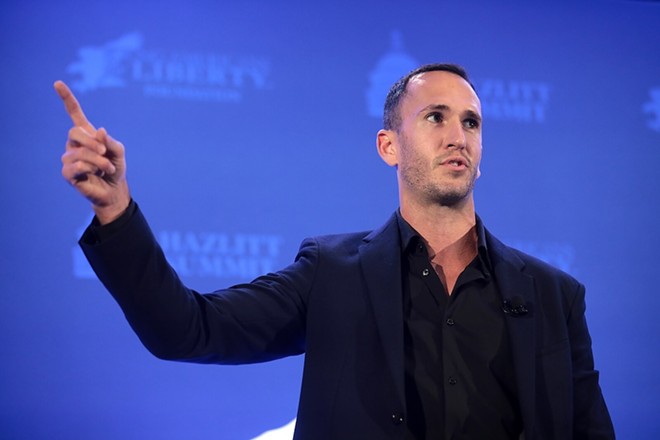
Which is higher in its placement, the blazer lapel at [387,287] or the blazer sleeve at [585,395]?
the blazer lapel at [387,287]

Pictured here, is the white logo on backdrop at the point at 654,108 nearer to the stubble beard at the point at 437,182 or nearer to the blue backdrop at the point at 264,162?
the blue backdrop at the point at 264,162

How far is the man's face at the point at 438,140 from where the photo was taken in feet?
6.67

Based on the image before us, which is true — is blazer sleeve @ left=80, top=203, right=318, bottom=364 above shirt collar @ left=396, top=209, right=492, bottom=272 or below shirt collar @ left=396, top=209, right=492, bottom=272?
below

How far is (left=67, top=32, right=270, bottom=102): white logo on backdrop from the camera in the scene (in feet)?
9.63

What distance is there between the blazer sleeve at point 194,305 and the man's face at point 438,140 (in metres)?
0.38

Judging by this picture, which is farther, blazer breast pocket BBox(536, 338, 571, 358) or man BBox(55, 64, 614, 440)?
blazer breast pocket BBox(536, 338, 571, 358)

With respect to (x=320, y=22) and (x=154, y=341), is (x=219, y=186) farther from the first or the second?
(x=154, y=341)

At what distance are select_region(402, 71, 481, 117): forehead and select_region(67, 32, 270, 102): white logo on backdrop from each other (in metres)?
1.01

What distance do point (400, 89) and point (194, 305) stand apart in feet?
3.60

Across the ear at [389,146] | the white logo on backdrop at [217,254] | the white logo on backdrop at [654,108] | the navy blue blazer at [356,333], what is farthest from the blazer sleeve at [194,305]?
the white logo on backdrop at [654,108]

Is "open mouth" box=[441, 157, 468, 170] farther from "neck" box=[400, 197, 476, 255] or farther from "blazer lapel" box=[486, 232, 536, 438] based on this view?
"blazer lapel" box=[486, 232, 536, 438]

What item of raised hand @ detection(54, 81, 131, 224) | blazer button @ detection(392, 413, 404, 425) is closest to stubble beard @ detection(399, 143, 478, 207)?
blazer button @ detection(392, 413, 404, 425)

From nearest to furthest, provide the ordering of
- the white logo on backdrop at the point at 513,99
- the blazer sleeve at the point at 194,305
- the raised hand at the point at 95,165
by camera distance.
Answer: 1. the raised hand at the point at 95,165
2. the blazer sleeve at the point at 194,305
3. the white logo on backdrop at the point at 513,99

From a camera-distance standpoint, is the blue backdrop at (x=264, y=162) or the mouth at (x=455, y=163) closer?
the mouth at (x=455, y=163)
